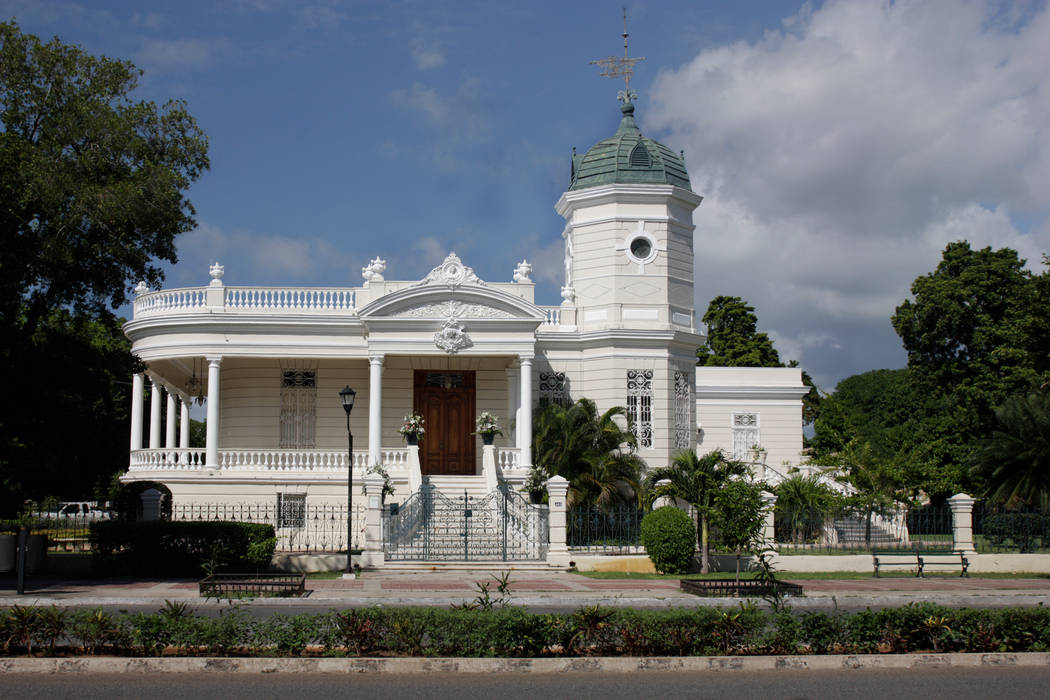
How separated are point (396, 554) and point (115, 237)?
8.89 metres

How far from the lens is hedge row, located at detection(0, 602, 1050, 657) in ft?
34.6

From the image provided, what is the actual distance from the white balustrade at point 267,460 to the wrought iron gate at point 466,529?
272 centimetres

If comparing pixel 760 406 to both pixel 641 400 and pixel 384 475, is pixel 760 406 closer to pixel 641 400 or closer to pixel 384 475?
pixel 641 400

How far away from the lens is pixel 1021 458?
25750 mm

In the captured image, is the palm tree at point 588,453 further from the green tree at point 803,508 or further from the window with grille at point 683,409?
the green tree at point 803,508

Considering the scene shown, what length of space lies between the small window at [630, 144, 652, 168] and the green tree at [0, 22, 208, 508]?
13746mm

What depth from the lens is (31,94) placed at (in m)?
20.3

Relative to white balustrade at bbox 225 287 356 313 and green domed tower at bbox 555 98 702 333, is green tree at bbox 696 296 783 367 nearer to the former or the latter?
green domed tower at bbox 555 98 702 333

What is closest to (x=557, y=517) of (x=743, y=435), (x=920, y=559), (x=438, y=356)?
(x=438, y=356)

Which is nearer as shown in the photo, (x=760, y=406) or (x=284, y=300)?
(x=284, y=300)

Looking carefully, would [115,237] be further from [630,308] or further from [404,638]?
[630,308]

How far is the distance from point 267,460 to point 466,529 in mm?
7864

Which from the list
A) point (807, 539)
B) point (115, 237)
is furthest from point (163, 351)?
point (807, 539)

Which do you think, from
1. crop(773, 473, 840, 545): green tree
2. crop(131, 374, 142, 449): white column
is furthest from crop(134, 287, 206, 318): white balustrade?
crop(773, 473, 840, 545): green tree
